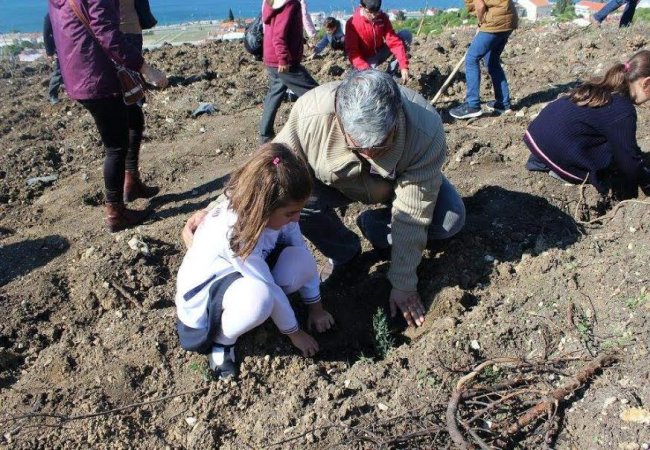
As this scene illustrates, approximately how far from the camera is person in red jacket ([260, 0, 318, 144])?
4.49 metres

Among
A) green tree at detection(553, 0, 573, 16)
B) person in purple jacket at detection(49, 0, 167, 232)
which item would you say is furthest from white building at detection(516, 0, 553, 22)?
person in purple jacket at detection(49, 0, 167, 232)

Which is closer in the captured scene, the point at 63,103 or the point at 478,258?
the point at 478,258

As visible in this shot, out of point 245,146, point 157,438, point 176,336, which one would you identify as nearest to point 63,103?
point 245,146

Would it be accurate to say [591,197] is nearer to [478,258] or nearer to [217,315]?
[478,258]

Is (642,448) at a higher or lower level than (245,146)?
higher

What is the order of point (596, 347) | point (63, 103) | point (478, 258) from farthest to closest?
point (63, 103) < point (478, 258) < point (596, 347)

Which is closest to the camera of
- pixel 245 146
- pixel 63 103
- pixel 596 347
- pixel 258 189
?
pixel 258 189

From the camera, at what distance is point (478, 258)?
3.18 metres

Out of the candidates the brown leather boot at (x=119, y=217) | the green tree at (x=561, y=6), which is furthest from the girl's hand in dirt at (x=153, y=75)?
the green tree at (x=561, y=6)

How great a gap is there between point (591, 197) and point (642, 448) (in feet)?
6.88

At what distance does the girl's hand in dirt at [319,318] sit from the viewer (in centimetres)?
286

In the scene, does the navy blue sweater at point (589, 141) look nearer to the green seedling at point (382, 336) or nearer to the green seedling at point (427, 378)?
the green seedling at point (382, 336)

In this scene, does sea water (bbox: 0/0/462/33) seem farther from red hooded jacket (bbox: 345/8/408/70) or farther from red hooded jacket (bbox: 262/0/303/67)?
red hooded jacket (bbox: 262/0/303/67)

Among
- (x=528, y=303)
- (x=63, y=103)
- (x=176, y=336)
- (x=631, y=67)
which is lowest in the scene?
(x=63, y=103)
